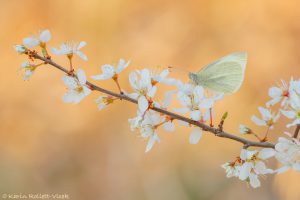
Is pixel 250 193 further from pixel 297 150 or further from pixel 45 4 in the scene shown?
pixel 297 150

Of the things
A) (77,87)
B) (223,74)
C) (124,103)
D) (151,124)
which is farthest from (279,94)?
(124,103)

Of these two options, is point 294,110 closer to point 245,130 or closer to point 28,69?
point 245,130

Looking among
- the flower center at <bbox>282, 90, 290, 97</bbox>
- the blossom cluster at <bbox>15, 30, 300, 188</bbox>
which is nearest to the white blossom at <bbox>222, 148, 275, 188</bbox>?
the blossom cluster at <bbox>15, 30, 300, 188</bbox>

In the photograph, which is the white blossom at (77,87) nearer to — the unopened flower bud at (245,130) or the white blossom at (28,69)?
the white blossom at (28,69)

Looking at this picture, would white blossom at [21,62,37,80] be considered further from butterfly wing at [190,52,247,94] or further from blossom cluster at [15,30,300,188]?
butterfly wing at [190,52,247,94]

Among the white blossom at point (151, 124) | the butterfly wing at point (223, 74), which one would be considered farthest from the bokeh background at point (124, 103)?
the white blossom at point (151, 124)

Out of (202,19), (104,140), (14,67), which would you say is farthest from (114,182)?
(202,19)
